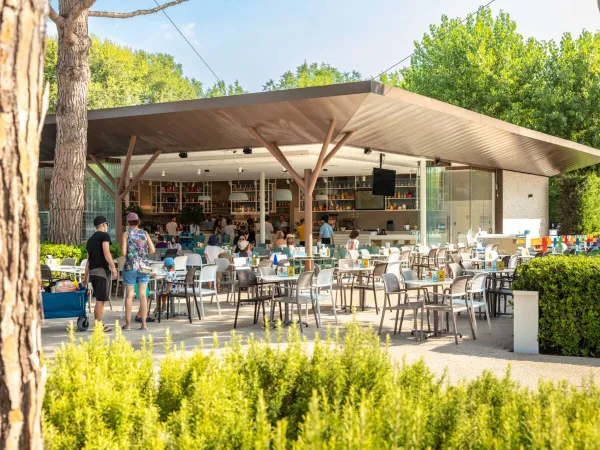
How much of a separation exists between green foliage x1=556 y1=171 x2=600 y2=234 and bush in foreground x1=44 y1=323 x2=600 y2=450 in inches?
864

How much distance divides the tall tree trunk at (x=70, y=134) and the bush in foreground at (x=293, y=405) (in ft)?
32.2

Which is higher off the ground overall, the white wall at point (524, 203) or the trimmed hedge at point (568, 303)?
the white wall at point (524, 203)

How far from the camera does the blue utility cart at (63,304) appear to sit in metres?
8.83

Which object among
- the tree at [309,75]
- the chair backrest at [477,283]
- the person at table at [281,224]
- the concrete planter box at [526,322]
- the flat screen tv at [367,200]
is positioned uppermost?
the tree at [309,75]

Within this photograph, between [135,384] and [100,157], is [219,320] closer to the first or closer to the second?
[135,384]

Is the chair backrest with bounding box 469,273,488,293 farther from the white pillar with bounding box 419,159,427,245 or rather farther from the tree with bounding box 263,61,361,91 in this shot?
the tree with bounding box 263,61,361,91

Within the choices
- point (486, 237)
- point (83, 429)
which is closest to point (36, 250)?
point (83, 429)

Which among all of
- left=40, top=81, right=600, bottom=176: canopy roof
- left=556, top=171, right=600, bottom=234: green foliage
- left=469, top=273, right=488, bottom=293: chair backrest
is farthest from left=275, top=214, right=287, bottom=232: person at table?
left=469, top=273, right=488, bottom=293: chair backrest

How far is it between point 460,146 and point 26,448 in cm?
1461

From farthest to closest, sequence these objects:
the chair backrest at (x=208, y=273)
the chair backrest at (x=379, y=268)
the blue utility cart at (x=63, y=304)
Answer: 1. the chair backrest at (x=379, y=268)
2. the chair backrest at (x=208, y=273)
3. the blue utility cart at (x=63, y=304)

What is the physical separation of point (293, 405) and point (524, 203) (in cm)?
2178

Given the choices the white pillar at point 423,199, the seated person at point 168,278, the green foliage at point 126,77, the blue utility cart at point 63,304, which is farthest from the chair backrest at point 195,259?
the green foliage at point 126,77

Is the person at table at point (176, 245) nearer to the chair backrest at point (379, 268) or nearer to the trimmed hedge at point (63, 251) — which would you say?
the trimmed hedge at point (63, 251)

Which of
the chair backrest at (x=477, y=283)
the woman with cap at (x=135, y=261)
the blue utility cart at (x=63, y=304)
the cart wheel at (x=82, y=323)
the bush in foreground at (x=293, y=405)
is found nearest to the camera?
the bush in foreground at (x=293, y=405)
